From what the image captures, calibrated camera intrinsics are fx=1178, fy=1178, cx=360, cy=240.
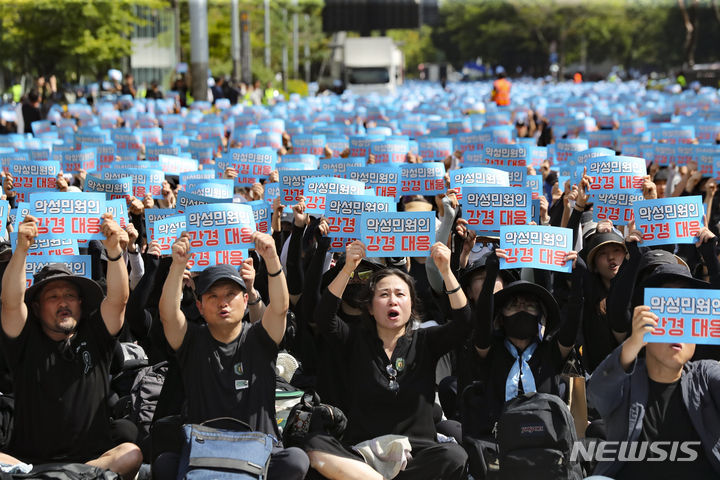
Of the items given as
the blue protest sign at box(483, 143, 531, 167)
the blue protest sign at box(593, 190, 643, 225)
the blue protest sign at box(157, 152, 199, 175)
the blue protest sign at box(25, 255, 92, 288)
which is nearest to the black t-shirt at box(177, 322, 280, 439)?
the blue protest sign at box(25, 255, 92, 288)

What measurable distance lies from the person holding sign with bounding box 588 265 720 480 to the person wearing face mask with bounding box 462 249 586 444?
2.34 ft

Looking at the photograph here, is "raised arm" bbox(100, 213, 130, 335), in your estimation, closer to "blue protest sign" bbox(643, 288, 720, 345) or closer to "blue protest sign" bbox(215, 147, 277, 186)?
"blue protest sign" bbox(643, 288, 720, 345)

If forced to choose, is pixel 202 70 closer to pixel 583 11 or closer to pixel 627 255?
pixel 627 255

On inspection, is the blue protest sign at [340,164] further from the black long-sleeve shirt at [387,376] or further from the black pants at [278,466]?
the black pants at [278,466]

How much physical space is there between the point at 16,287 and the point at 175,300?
2.64 feet

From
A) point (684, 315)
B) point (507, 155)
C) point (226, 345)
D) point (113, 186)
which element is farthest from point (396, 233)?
point (507, 155)

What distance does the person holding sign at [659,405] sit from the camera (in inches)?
216

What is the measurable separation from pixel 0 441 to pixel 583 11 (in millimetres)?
119907

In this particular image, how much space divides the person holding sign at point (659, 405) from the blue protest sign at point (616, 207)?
11.3 ft

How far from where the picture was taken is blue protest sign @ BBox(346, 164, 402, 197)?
1017cm

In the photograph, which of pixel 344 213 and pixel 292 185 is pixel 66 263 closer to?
pixel 344 213

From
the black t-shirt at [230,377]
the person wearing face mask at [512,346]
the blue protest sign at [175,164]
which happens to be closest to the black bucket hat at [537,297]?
the person wearing face mask at [512,346]

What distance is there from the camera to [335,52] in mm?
64125

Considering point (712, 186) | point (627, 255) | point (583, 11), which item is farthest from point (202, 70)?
point (583, 11)
